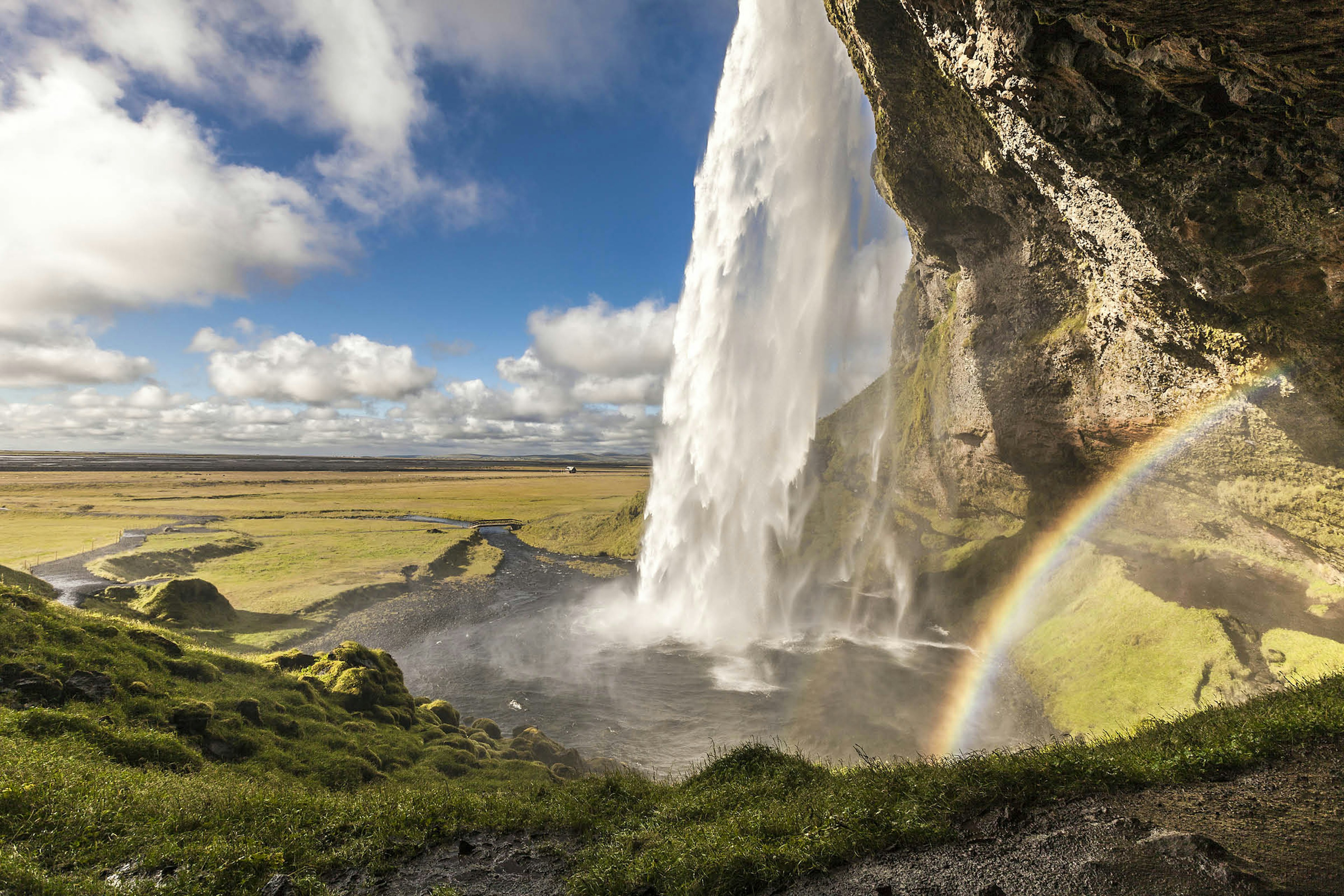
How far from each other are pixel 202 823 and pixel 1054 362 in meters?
23.8

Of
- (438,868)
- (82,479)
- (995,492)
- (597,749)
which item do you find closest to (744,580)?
(995,492)

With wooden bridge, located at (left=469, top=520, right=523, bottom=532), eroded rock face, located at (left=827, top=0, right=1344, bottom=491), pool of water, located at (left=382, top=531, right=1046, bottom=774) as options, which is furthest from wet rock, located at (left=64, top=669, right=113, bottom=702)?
wooden bridge, located at (left=469, top=520, right=523, bottom=532)

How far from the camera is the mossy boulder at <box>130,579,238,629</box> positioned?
71.1 feet

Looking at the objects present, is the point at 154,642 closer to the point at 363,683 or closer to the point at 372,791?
the point at 363,683

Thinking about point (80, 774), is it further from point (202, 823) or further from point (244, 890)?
point (244, 890)

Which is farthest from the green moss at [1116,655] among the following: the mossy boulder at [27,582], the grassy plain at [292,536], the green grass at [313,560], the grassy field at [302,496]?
the grassy field at [302,496]

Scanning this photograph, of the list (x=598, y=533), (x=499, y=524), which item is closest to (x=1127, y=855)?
(x=598, y=533)

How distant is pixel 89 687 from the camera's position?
1002 centimetres

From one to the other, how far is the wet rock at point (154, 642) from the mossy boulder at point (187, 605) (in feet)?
40.1

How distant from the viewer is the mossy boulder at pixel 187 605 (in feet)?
71.1

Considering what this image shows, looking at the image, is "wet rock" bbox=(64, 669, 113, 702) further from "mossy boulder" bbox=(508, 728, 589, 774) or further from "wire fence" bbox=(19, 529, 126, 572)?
"wire fence" bbox=(19, 529, 126, 572)

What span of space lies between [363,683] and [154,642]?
4.63 meters

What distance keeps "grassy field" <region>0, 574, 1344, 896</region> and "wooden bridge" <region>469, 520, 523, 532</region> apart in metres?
48.8

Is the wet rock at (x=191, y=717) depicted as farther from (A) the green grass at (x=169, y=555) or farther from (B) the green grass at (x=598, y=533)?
(B) the green grass at (x=598, y=533)
